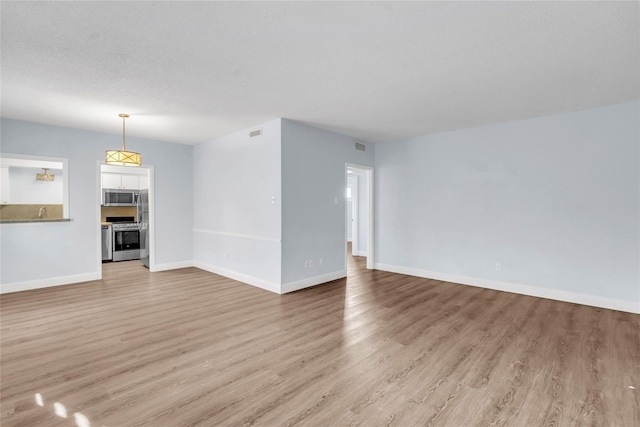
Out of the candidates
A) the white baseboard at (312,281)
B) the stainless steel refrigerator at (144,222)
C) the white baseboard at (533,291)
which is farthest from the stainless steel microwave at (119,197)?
the white baseboard at (533,291)

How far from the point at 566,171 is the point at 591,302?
1.86 m

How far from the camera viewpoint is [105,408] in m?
2.05

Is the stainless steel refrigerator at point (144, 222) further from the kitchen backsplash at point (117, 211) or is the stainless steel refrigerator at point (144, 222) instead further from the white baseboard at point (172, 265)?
the kitchen backsplash at point (117, 211)

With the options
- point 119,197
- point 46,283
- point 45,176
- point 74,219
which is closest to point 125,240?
point 119,197

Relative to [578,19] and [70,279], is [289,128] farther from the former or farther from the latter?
[70,279]

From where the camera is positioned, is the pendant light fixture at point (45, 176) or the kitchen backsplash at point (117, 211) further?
the kitchen backsplash at point (117, 211)

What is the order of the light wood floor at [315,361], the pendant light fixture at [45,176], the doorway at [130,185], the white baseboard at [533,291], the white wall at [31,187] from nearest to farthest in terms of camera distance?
the light wood floor at [315,361], the white baseboard at [533,291], the doorway at [130,185], the white wall at [31,187], the pendant light fixture at [45,176]

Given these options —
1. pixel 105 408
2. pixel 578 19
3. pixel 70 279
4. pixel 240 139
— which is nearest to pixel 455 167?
pixel 578 19

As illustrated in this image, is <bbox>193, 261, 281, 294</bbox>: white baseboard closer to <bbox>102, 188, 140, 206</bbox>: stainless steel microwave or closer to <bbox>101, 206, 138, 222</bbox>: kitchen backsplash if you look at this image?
<bbox>102, 188, 140, 206</bbox>: stainless steel microwave

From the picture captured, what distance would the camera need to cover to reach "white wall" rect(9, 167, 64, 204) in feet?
22.0

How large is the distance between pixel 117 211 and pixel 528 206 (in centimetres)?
932

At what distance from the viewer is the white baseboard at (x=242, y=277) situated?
484 centimetres

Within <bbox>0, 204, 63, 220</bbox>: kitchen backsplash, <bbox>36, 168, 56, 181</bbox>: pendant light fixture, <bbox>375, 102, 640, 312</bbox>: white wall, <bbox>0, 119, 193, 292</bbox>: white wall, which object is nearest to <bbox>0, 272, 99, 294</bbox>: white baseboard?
<bbox>0, 119, 193, 292</bbox>: white wall

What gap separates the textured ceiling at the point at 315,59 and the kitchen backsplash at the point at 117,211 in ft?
13.2
